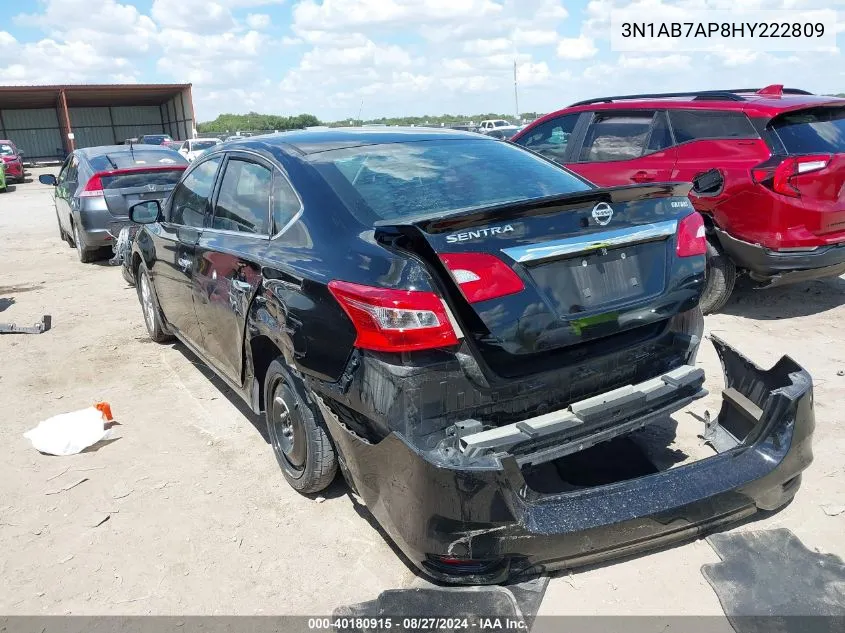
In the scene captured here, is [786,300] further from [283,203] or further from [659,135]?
[283,203]

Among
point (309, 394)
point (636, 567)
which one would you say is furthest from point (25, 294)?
point (636, 567)

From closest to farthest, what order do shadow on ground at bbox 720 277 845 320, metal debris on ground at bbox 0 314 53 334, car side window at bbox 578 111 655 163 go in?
shadow on ground at bbox 720 277 845 320 < car side window at bbox 578 111 655 163 < metal debris on ground at bbox 0 314 53 334

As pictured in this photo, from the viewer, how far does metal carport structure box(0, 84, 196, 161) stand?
40531mm

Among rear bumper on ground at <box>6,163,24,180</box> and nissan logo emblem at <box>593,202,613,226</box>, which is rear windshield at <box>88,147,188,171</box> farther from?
rear bumper on ground at <box>6,163,24,180</box>

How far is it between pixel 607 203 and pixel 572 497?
112 centimetres

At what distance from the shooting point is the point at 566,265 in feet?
Result: 8.22

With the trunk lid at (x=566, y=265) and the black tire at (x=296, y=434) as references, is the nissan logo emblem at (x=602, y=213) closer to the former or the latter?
the trunk lid at (x=566, y=265)

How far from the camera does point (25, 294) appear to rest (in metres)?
7.98

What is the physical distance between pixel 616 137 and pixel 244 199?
4.06 meters

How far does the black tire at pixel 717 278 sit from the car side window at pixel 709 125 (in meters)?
0.89

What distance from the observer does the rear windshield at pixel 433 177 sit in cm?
296

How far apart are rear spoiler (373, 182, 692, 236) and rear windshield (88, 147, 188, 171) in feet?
24.6

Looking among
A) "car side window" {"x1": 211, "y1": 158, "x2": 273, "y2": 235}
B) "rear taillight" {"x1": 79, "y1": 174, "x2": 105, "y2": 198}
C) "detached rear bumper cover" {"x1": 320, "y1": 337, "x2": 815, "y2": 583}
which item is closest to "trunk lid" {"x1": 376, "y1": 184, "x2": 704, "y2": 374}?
"detached rear bumper cover" {"x1": 320, "y1": 337, "x2": 815, "y2": 583}

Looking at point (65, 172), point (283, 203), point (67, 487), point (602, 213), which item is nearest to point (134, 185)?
point (65, 172)
